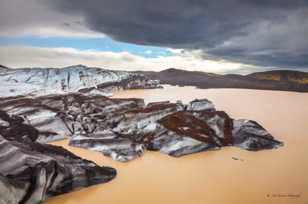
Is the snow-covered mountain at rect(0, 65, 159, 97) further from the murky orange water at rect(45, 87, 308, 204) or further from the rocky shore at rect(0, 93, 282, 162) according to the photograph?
the murky orange water at rect(45, 87, 308, 204)

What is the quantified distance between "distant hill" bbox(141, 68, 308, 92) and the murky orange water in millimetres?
121

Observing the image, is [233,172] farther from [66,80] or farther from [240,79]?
[66,80]

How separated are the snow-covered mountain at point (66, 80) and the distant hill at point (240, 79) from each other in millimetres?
479

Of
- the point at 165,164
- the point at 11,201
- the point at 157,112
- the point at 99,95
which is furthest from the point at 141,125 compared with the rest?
the point at 11,201

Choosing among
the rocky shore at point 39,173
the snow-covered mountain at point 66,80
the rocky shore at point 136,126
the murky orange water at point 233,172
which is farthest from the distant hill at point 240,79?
the rocky shore at point 39,173

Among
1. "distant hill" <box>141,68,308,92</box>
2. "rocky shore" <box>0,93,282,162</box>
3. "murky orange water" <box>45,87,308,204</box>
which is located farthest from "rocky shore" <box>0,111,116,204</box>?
"distant hill" <box>141,68,308,92</box>

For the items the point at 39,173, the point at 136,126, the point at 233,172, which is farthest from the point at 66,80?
the point at 233,172

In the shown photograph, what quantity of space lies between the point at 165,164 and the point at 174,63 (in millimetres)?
1746

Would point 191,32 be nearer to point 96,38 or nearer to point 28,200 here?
point 96,38

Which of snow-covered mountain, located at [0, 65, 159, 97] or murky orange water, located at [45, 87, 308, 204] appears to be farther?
snow-covered mountain, located at [0, 65, 159, 97]

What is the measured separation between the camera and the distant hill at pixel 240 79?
3.70 metres

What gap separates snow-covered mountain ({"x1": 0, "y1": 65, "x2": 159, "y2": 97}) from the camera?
196 inches

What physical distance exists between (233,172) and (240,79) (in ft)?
5.44

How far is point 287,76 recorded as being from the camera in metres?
3.69
